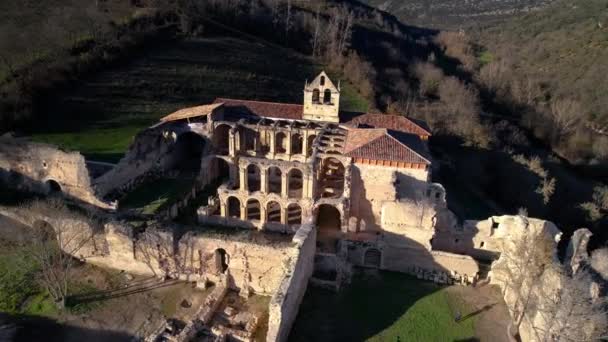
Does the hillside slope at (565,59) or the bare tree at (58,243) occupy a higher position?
the hillside slope at (565,59)

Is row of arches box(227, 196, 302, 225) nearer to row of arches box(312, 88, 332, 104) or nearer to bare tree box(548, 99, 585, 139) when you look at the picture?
row of arches box(312, 88, 332, 104)

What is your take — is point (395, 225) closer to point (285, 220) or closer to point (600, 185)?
point (285, 220)

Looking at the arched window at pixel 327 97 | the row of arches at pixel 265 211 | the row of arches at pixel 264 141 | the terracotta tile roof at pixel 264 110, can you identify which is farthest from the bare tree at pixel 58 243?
the arched window at pixel 327 97

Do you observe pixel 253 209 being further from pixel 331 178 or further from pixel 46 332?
pixel 46 332

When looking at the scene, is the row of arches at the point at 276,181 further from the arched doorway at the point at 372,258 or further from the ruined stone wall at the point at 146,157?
the arched doorway at the point at 372,258

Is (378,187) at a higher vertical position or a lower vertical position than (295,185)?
higher

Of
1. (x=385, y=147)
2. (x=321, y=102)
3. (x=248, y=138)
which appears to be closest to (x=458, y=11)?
(x=321, y=102)

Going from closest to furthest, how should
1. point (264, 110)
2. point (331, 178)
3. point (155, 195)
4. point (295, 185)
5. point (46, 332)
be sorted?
point (46, 332) → point (155, 195) → point (331, 178) → point (295, 185) → point (264, 110)
